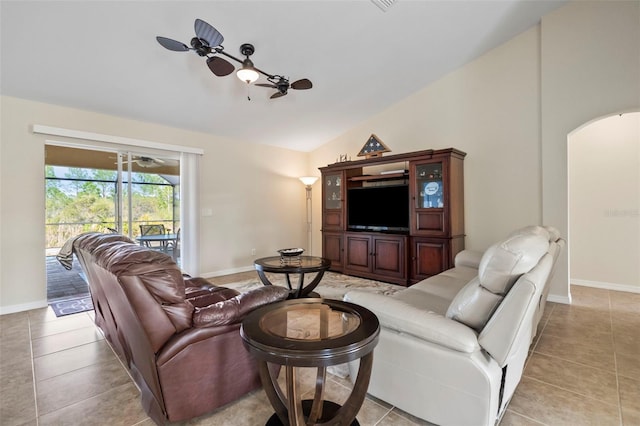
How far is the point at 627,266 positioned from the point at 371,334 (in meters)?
4.84

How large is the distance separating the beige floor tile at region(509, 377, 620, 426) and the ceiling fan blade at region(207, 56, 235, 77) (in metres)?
3.24

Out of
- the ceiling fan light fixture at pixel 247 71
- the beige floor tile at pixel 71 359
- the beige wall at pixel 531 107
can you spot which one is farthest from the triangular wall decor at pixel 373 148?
the beige floor tile at pixel 71 359

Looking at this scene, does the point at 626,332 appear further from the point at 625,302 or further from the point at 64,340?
the point at 64,340

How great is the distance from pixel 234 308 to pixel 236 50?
2.77m

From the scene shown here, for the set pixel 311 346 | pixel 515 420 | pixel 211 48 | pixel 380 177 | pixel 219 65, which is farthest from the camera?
pixel 380 177

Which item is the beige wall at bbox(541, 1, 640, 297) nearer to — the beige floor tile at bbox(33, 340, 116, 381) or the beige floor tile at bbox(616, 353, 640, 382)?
the beige floor tile at bbox(616, 353, 640, 382)

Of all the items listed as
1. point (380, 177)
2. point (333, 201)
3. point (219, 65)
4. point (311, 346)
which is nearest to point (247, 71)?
point (219, 65)

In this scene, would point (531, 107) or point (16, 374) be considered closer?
point (16, 374)

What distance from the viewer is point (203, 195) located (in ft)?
16.0

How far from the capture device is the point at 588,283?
4.28m

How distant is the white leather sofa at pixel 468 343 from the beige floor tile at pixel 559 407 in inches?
7.6

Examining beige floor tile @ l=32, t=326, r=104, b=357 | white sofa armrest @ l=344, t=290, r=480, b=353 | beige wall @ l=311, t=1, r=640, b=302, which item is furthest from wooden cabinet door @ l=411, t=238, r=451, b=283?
beige floor tile @ l=32, t=326, r=104, b=357

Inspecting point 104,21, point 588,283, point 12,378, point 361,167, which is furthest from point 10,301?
point 588,283

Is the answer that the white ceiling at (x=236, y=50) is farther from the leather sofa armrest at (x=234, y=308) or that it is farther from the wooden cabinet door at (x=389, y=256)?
the leather sofa armrest at (x=234, y=308)
